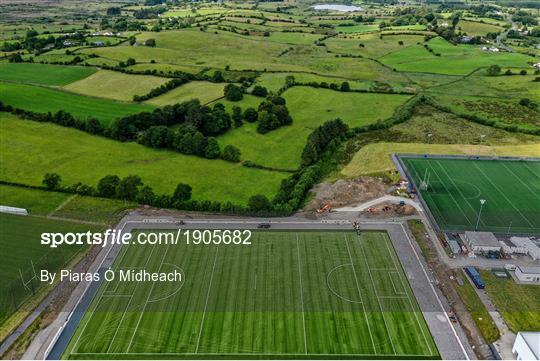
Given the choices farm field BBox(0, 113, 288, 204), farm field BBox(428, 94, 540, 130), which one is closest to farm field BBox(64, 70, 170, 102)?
farm field BBox(0, 113, 288, 204)

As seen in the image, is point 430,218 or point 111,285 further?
point 430,218

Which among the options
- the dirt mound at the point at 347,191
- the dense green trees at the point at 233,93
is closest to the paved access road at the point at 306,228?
the dirt mound at the point at 347,191

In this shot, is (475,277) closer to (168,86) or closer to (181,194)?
(181,194)

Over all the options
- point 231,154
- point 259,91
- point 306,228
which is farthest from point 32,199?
point 259,91

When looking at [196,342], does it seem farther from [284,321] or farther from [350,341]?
[350,341]

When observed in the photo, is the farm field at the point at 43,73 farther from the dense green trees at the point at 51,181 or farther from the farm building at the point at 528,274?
the farm building at the point at 528,274

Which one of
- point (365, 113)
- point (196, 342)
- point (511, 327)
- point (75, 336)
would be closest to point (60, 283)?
point (75, 336)

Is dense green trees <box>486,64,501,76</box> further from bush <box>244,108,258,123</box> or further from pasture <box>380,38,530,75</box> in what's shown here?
bush <box>244,108,258,123</box>
